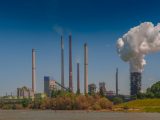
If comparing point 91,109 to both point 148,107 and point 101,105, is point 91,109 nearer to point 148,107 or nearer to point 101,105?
point 101,105

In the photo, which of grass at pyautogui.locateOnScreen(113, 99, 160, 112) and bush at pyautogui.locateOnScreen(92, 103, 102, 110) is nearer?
grass at pyautogui.locateOnScreen(113, 99, 160, 112)

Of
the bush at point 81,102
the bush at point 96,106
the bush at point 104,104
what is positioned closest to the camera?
the bush at point 96,106

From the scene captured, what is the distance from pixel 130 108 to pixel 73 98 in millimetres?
28543

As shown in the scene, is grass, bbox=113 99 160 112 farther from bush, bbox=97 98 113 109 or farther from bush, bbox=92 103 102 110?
bush, bbox=92 103 102 110

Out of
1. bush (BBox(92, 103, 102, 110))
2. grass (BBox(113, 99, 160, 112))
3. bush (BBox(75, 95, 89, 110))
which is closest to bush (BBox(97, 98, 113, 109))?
bush (BBox(92, 103, 102, 110))

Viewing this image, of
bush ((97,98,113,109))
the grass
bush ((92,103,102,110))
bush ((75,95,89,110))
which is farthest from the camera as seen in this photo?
bush ((75,95,89,110))

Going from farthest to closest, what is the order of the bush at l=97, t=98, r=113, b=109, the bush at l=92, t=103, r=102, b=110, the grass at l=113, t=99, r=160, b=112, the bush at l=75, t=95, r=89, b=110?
the bush at l=75, t=95, r=89, b=110 < the bush at l=97, t=98, r=113, b=109 < the bush at l=92, t=103, r=102, b=110 < the grass at l=113, t=99, r=160, b=112

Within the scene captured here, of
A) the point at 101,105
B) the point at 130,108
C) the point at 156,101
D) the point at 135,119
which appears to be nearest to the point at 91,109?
the point at 101,105

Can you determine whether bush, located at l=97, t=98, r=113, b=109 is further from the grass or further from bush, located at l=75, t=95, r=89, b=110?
bush, located at l=75, t=95, r=89, b=110

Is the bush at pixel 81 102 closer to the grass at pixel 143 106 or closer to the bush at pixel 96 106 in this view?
the bush at pixel 96 106

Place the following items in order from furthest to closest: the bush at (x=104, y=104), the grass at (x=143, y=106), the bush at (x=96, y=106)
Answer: the bush at (x=104, y=104)
the bush at (x=96, y=106)
the grass at (x=143, y=106)

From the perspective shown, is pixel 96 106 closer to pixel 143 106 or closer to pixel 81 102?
pixel 81 102

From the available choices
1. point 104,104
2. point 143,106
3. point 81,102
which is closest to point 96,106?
point 104,104

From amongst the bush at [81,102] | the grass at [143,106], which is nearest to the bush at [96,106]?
the bush at [81,102]
